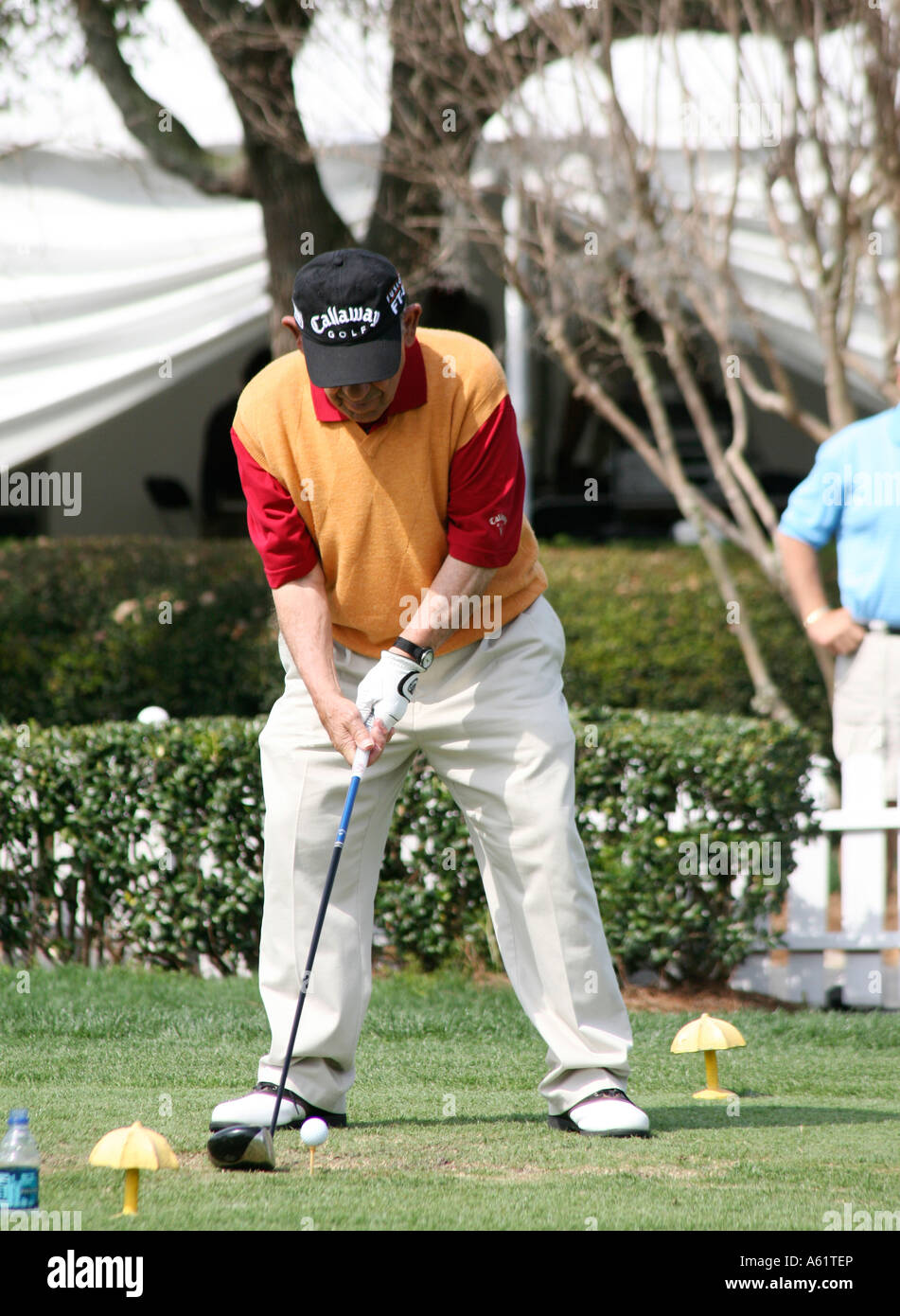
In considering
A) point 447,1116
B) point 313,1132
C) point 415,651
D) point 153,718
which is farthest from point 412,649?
point 153,718

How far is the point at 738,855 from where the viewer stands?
6.24 meters

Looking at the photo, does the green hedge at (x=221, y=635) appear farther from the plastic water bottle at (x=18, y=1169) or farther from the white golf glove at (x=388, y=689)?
the plastic water bottle at (x=18, y=1169)

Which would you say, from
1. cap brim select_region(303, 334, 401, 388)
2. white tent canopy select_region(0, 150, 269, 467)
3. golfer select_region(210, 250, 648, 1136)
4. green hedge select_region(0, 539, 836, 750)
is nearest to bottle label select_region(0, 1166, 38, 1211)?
golfer select_region(210, 250, 648, 1136)

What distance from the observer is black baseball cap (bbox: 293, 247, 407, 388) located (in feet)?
12.2

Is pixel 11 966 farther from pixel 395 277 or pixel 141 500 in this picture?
pixel 141 500

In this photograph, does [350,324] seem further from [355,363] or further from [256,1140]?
[256,1140]

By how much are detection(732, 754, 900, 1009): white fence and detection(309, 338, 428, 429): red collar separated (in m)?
3.20

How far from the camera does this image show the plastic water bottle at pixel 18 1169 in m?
3.09

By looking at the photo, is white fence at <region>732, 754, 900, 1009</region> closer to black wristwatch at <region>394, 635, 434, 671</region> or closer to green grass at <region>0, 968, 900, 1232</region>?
green grass at <region>0, 968, 900, 1232</region>

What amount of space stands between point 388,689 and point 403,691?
1.6 inches

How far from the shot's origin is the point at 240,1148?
348cm

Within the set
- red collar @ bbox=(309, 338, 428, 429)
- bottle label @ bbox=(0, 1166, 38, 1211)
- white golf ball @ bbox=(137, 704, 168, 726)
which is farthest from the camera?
white golf ball @ bbox=(137, 704, 168, 726)

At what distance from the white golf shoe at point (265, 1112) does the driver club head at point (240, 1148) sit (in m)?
0.16

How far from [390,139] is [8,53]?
2.79 meters
